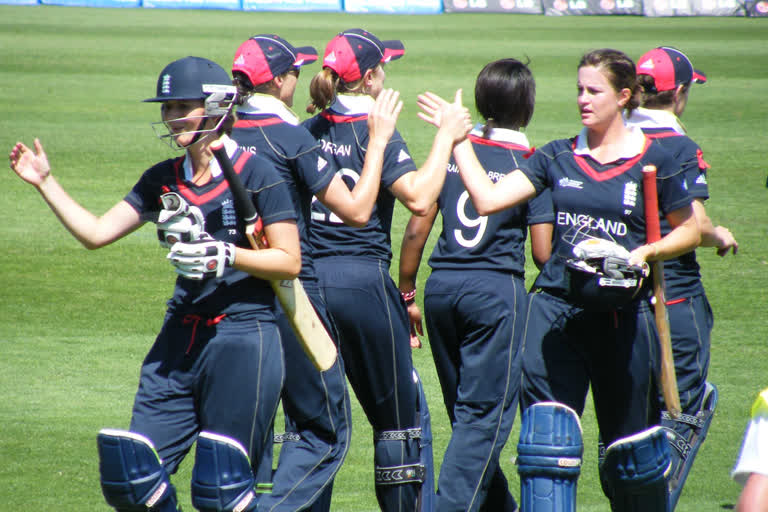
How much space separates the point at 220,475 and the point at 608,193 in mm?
1778

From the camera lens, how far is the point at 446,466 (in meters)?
4.39

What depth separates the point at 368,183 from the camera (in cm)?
390

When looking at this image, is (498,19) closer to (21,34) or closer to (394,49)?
(21,34)

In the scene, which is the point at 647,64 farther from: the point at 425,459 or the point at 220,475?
the point at 220,475

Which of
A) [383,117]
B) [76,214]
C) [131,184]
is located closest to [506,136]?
[383,117]

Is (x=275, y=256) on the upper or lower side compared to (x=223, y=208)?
lower

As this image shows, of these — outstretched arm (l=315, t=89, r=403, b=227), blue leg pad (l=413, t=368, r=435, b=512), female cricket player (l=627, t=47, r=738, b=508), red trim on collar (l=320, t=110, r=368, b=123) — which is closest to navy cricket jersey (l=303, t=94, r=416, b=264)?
red trim on collar (l=320, t=110, r=368, b=123)

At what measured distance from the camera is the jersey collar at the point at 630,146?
13.0 feet

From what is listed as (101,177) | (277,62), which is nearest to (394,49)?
(277,62)

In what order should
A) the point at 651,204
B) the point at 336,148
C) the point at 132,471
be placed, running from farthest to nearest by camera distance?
the point at 336,148
the point at 651,204
the point at 132,471

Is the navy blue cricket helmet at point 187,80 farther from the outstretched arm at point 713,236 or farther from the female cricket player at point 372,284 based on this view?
the outstretched arm at point 713,236

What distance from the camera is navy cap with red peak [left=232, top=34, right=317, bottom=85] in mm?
4238

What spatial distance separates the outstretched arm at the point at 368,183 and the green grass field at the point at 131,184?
1656 millimetres

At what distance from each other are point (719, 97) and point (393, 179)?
14.4 metres
